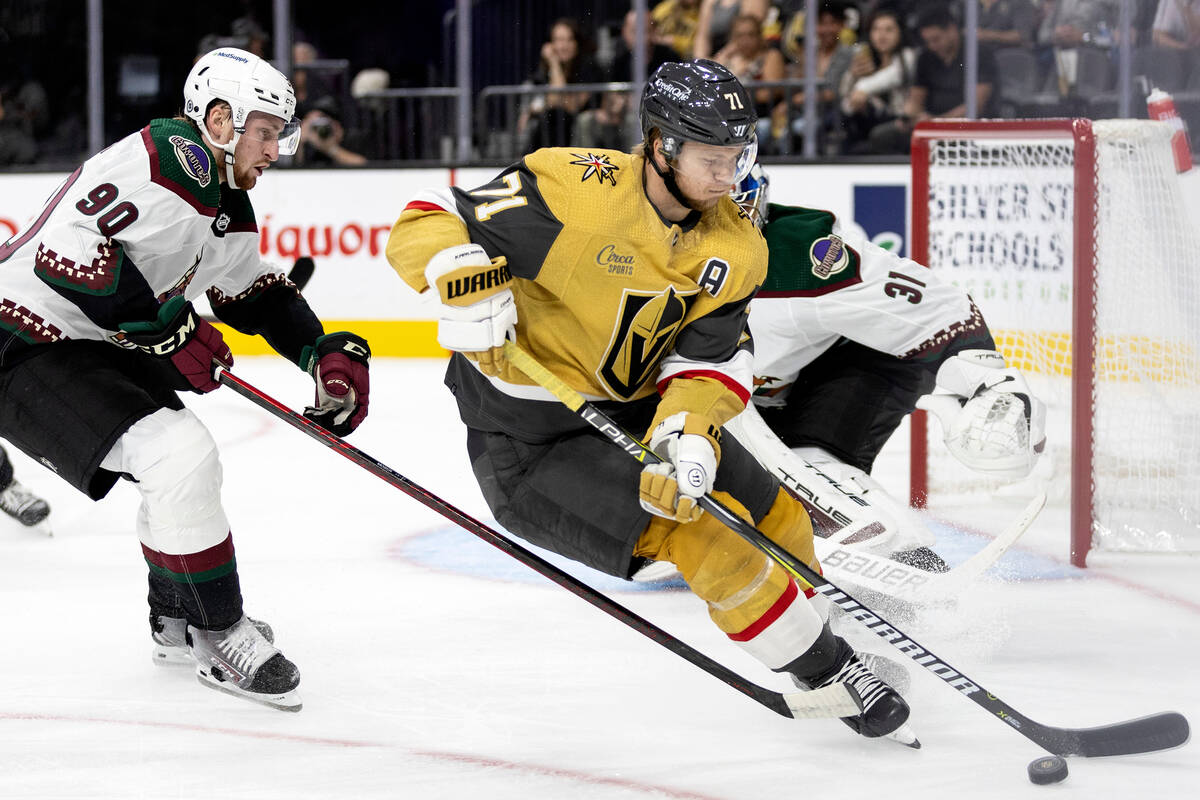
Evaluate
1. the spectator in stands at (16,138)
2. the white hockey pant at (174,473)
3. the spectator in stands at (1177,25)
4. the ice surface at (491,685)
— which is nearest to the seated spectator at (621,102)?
the spectator in stands at (1177,25)

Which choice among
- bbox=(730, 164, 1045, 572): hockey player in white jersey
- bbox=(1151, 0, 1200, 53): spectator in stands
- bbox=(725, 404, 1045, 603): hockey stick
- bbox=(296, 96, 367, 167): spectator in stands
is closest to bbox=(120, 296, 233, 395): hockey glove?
bbox=(725, 404, 1045, 603): hockey stick

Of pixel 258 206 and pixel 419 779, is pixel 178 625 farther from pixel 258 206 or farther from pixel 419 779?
pixel 258 206

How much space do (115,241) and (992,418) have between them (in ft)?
→ 5.57

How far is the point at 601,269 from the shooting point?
2.15 meters

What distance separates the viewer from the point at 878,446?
10.6 feet

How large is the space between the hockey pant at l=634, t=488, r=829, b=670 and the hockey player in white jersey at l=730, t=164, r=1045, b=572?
704 mm

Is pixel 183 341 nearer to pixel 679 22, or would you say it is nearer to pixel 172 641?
pixel 172 641

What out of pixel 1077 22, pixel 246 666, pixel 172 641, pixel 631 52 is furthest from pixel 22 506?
pixel 1077 22

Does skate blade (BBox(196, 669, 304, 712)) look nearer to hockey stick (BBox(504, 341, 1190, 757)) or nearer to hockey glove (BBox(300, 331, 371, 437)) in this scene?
hockey glove (BBox(300, 331, 371, 437))

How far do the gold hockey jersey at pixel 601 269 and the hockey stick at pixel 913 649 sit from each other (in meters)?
0.09

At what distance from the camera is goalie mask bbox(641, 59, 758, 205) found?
2.07m

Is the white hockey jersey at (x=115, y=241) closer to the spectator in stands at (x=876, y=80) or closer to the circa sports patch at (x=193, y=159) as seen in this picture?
the circa sports patch at (x=193, y=159)

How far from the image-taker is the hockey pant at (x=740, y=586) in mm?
2105

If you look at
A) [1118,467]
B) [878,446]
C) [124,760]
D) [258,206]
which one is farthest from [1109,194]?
[258,206]
